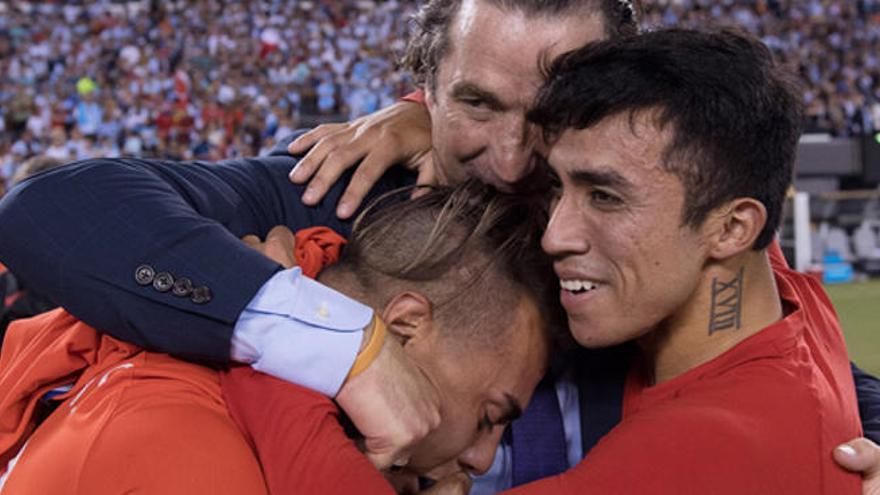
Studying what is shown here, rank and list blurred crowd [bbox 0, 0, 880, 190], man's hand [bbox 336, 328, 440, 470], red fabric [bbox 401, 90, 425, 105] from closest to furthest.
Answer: man's hand [bbox 336, 328, 440, 470] → red fabric [bbox 401, 90, 425, 105] → blurred crowd [bbox 0, 0, 880, 190]

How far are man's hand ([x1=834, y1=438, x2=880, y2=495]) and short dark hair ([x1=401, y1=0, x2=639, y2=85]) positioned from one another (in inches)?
38.4

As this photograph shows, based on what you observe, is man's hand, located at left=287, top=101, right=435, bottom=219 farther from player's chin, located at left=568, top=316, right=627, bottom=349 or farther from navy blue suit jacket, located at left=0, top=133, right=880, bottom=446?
player's chin, located at left=568, top=316, right=627, bottom=349

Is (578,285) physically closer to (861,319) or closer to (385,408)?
(385,408)

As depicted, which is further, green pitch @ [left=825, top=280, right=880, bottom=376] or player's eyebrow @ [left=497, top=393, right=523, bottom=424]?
green pitch @ [left=825, top=280, right=880, bottom=376]

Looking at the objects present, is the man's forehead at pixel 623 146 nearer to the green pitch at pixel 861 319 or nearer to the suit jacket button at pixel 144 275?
the suit jacket button at pixel 144 275

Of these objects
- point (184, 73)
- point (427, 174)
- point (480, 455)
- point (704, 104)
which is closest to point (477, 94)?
point (427, 174)

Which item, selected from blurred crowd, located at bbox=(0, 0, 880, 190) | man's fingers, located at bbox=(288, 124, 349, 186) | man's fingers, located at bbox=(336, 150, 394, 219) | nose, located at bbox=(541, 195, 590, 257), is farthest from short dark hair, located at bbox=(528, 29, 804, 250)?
blurred crowd, located at bbox=(0, 0, 880, 190)

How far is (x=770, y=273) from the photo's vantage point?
2023 millimetres

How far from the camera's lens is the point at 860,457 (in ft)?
5.84

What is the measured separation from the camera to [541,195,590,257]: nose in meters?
1.92

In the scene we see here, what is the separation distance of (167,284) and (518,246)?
65 centimetres

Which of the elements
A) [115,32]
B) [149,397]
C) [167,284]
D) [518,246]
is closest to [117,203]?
[167,284]

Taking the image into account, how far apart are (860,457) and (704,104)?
24.4 inches

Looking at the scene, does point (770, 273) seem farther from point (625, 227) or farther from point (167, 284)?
point (167, 284)
